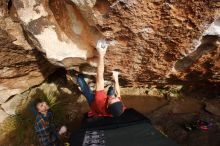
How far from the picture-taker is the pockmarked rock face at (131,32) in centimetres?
412

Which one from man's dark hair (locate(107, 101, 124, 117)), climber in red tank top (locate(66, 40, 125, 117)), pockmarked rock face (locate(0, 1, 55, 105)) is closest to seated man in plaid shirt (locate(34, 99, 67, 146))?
climber in red tank top (locate(66, 40, 125, 117))

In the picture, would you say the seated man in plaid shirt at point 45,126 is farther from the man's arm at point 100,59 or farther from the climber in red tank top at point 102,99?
the man's arm at point 100,59

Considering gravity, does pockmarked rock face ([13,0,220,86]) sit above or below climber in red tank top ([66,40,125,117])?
above

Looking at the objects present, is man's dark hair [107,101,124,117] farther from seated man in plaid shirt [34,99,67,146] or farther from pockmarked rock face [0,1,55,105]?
pockmarked rock face [0,1,55,105]

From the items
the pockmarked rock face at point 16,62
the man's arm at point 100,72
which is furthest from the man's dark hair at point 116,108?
the pockmarked rock face at point 16,62

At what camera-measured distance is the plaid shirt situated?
502cm

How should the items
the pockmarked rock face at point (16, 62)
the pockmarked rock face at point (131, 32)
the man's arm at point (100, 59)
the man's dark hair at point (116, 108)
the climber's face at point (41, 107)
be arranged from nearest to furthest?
the pockmarked rock face at point (131, 32), the man's dark hair at point (116, 108), the man's arm at point (100, 59), the pockmarked rock face at point (16, 62), the climber's face at point (41, 107)

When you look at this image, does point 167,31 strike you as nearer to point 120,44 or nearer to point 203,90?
point 120,44

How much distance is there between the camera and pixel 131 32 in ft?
14.9

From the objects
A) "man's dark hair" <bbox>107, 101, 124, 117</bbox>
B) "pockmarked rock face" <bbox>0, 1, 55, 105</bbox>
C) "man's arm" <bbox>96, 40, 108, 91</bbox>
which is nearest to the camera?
"man's dark hair" <bbox>107, 101, 124, 117</bbox>

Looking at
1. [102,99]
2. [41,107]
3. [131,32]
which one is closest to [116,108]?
[102,99]

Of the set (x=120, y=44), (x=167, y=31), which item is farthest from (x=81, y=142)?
(x=167, y=31)

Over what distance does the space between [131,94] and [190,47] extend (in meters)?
1.88

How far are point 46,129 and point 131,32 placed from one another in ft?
7.15
